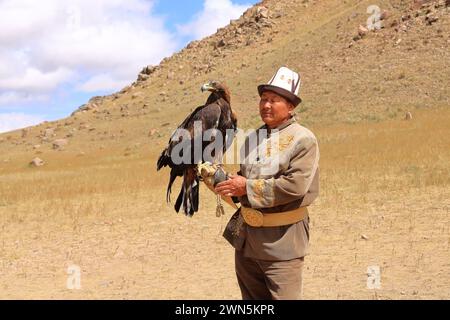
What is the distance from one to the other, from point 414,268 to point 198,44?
2425 inches

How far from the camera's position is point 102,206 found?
14242 millimetres

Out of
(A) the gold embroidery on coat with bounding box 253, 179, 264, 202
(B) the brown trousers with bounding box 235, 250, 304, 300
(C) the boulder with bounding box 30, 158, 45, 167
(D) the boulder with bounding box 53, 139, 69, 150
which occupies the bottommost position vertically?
(B) the brown trousers with bounding box 235, 250, 304, 300

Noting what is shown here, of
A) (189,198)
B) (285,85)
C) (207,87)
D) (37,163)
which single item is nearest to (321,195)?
(207,87)

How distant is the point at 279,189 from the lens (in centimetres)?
355

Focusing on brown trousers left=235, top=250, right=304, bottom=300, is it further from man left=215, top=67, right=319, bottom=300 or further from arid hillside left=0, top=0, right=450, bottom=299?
arid hillside left=0, top=0, right=450, bottom=299

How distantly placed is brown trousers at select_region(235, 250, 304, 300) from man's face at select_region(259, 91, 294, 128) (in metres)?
0.93


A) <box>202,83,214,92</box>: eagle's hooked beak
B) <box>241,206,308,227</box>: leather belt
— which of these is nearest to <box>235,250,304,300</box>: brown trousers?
<box>241,206,308,227</box>: leather belt

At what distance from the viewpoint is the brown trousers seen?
3.71 meters

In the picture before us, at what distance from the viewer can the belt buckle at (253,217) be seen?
12.2 ft


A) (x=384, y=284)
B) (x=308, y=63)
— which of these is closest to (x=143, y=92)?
(x=308, y=63)

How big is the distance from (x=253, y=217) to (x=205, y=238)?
6568 mm

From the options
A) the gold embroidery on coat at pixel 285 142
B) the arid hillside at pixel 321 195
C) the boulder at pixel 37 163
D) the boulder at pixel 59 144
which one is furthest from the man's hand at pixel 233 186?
the boulder at pixel 59 144

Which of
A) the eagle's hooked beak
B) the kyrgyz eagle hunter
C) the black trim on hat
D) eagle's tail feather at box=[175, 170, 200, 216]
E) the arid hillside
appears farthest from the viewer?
the arid hillside

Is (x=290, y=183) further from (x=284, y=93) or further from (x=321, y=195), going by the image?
(x=321, y=195)
